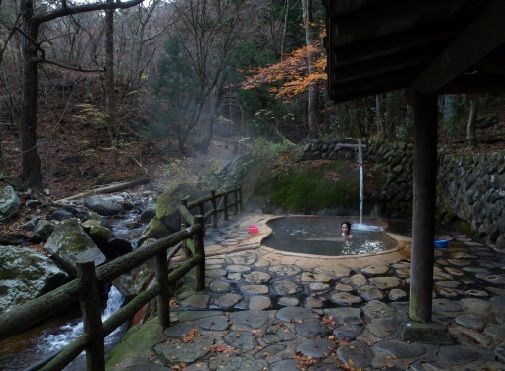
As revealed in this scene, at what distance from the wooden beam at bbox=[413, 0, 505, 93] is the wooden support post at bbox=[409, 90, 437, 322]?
0.22 meters

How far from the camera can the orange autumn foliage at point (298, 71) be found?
1227 centimetres

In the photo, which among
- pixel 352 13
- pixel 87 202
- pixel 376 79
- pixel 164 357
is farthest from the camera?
pixel 87 202

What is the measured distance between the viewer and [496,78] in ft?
12.4

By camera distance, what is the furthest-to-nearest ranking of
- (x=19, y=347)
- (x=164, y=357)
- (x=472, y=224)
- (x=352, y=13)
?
(x=472, y=224)
(x=19, y=347)
(x=164, y=357)
(x=352, y=13)

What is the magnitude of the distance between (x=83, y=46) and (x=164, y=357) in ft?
66.9

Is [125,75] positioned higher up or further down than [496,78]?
higher up

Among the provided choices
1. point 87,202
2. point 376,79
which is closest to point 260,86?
point 87,202

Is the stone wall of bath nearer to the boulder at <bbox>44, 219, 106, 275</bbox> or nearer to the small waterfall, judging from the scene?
the small waterfall

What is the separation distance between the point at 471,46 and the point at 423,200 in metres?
1.47

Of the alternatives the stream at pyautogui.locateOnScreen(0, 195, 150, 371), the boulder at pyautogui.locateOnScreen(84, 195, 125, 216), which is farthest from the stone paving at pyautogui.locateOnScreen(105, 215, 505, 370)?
the boulder at pyautogui.locateOnScreen(84, 195, 125, 216)

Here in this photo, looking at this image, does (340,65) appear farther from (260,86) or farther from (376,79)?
(260,86)

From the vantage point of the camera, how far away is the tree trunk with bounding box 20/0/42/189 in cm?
991

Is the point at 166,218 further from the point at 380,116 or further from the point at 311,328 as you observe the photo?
the point at 380,116

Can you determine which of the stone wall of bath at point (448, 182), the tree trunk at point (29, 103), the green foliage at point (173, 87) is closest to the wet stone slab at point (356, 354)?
the stone wall of bath at point (448, 182)
